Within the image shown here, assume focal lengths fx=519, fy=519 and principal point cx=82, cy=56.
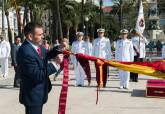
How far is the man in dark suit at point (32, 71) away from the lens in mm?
6461

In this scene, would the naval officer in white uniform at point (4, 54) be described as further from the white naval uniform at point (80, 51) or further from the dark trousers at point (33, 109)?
the dark trousers at point (33, 109)

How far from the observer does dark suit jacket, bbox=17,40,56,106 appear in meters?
6.45

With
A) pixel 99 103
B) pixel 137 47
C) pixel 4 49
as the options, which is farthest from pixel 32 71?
pixel 4 49

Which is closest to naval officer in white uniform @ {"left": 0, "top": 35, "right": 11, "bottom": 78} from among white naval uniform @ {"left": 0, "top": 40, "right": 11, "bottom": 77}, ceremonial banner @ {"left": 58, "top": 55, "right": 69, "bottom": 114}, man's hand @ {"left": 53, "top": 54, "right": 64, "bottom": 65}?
white naval uniform @ {"left": 0, "top": 40, "right": 11, "bottom": 77}

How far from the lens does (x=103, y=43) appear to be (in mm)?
16234

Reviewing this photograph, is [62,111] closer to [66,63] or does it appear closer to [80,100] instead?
[66,63]

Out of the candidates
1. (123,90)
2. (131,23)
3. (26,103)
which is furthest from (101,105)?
(131,23)

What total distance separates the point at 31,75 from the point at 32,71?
0.05m

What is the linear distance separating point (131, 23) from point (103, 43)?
7595cm

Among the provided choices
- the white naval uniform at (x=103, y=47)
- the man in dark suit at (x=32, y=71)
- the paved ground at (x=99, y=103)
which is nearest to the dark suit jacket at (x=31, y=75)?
the man in dark suit at (x=32, y=71)

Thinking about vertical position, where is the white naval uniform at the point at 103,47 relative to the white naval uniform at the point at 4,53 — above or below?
above

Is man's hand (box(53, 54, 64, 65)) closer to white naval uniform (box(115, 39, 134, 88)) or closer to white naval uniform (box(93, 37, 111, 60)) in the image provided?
white naval uniform (box(115, 39, 134, 88))

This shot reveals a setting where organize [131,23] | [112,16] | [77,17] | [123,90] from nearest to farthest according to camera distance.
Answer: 1. [123,90]
2. [77,17]
3. [131,23]
4. [112,16]

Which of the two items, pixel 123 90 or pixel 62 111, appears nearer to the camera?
pixel 62 111
